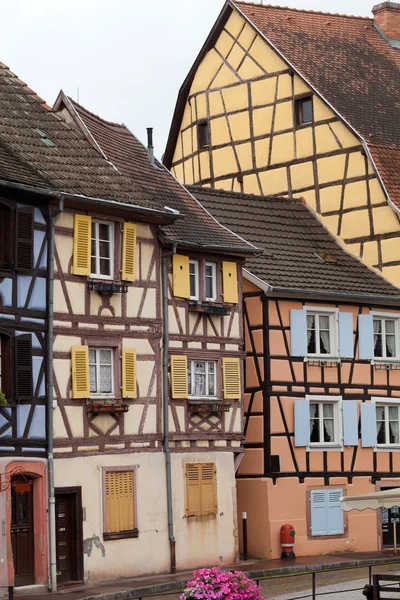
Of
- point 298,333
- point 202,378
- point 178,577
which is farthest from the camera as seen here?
point 298,333

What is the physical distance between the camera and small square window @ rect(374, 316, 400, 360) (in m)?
40.7

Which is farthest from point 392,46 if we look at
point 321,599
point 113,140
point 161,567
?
point 321,599

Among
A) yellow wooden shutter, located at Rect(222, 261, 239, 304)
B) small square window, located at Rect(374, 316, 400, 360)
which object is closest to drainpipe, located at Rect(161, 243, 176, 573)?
yellow wooden shutter, located at Rect(222, 261, 239, 304)

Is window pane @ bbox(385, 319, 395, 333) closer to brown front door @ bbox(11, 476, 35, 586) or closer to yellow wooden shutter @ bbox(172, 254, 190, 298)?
yellow wooden shutter @ bbox(172, 254, 190, 298)

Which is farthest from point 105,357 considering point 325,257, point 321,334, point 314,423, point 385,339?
point 325,257

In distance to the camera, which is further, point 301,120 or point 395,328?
point 301,120

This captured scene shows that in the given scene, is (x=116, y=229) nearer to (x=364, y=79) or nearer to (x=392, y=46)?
(x=364, y=79)

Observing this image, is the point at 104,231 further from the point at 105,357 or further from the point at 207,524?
the point at 207,524

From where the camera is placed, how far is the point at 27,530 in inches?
1190

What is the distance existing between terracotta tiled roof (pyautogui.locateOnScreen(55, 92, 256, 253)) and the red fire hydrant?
6986 mm

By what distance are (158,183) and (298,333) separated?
208 inches

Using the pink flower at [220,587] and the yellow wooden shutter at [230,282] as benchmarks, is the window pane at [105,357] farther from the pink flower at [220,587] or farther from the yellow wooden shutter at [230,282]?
the pink flower at [220,587]

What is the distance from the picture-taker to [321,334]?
39.4 m

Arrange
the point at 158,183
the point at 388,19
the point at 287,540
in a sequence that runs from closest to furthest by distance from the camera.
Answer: the point at 287,540, the point at 158,183, the point at 388,19
